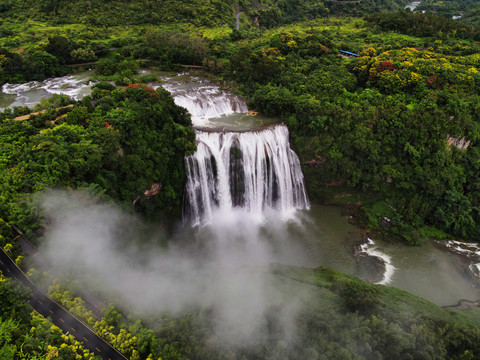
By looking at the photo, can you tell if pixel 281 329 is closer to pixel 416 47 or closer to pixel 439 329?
pixel 439 329

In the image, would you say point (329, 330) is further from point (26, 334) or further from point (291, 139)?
point (291, 139)

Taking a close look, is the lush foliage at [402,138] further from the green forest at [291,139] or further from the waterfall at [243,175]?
the waterfall at [243,175]

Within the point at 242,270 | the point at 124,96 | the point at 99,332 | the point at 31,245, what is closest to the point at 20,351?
the point at 99,332

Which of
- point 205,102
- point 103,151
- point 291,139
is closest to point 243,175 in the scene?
point 291,139

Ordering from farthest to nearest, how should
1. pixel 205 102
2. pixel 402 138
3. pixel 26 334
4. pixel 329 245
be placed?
pixel 205 102 < pixel 402 138 < pixel 329 245 < pixel 26 334

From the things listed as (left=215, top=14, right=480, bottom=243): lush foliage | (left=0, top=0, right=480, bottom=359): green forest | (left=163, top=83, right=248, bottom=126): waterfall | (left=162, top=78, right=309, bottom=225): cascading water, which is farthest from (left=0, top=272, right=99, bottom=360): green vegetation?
(left=215, top=14, right=480, bottom=243): lush foliage
